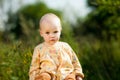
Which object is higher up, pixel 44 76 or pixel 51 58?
pixel 51 58

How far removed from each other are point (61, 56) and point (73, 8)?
970 cm

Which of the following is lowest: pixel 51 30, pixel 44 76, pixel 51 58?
pixel 44 76

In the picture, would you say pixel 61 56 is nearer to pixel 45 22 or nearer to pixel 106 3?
pixel 45 22

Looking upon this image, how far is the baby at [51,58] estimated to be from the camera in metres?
5.14

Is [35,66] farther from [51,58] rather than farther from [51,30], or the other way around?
[51,30]

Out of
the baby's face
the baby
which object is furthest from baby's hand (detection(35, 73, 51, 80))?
the baby's face

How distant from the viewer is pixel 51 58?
5.20 m

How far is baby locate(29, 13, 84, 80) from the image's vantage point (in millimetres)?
5137

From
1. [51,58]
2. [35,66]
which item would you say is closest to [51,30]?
[51,58]

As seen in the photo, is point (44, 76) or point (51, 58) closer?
point (44, 76)

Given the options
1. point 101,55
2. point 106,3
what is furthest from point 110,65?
point 106,3

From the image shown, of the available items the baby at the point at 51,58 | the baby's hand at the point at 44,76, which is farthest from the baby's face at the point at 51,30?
the baby's hand at the point at 44,76

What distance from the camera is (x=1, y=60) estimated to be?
7.19 meters

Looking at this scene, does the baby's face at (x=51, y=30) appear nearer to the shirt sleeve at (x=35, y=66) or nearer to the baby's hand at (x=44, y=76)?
the shirt sleeve at (x=35, y=66)
